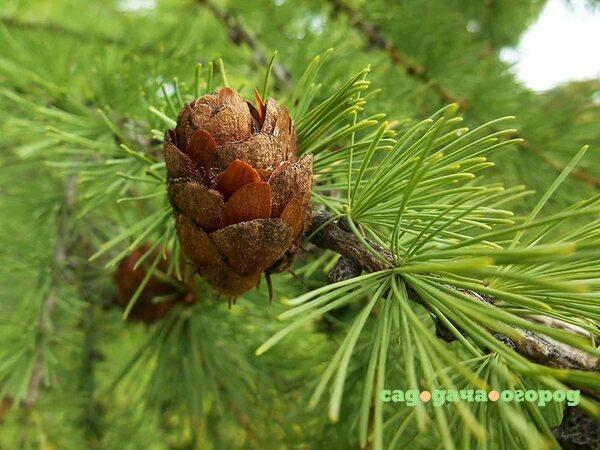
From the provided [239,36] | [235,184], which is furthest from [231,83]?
[235,184]

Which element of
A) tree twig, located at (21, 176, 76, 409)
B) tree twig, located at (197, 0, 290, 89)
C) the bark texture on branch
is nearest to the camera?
the bark texture on branch

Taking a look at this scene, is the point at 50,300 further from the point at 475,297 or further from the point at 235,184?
the point at 475,297

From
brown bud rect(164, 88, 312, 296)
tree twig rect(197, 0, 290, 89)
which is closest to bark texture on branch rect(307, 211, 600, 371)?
brown bud rect(164, 88, 312, 296)

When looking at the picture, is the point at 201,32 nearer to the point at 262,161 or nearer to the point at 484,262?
the point at 262,161

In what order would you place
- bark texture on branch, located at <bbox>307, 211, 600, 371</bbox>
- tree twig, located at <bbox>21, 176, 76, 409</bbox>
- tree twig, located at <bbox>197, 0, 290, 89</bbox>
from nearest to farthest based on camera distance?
bark texture on branch, located at <bbox>307, 211, 600, 371</bbox>
tree twig, located at <bbox>21, 176, 76, 409</bbox>
tree twig, located at <bbox>197, 0, 290, 89</bbox>

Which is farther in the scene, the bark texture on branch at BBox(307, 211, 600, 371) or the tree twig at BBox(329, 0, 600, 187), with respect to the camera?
the tree twig at BBox(329, 0, 600, 187)

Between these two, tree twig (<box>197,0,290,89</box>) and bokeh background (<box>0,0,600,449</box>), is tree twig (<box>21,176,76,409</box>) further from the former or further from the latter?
tree twig (<box>197,0,290,89</box>)
